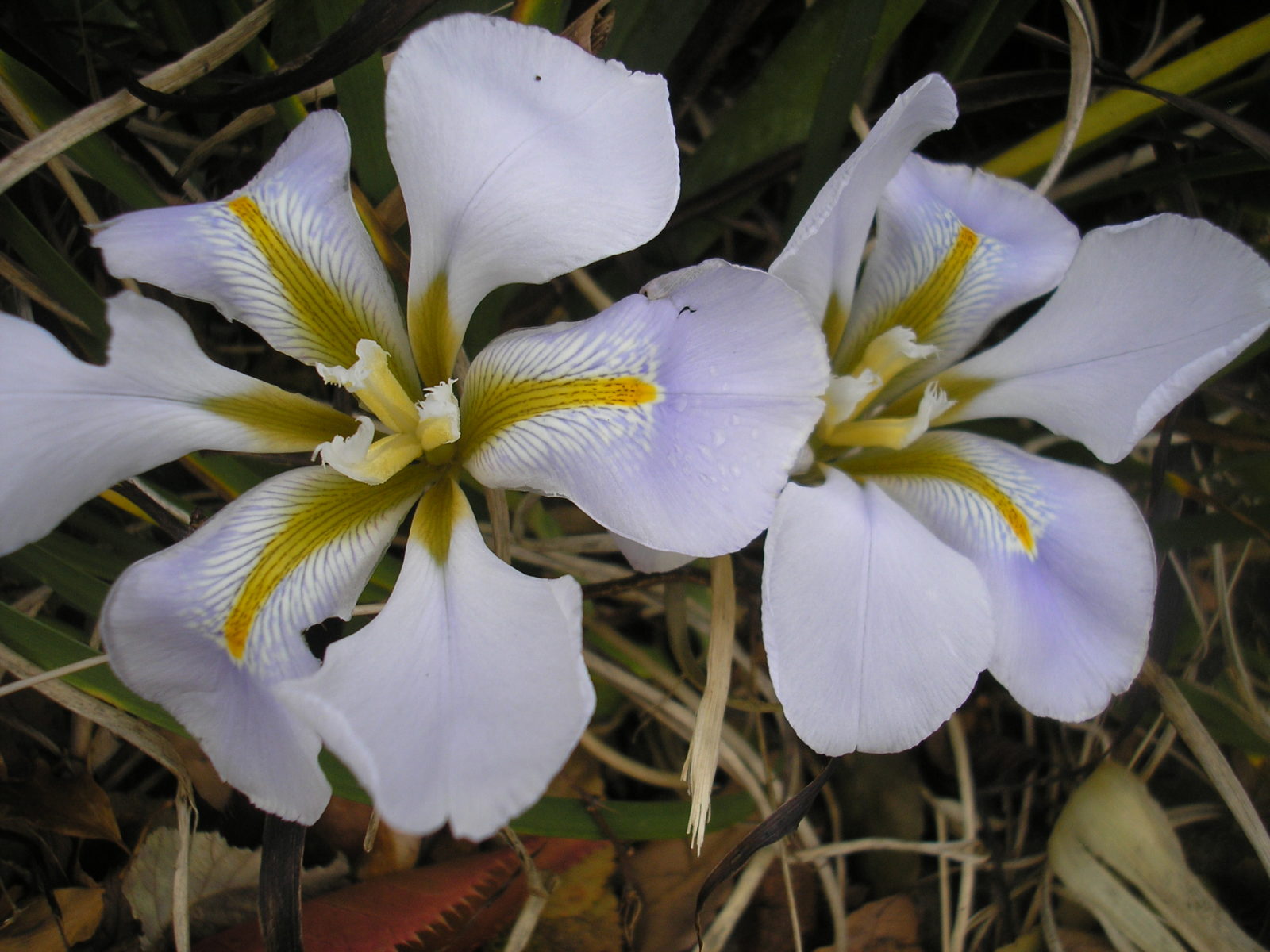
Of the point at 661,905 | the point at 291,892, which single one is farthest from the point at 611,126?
the point at 661,905

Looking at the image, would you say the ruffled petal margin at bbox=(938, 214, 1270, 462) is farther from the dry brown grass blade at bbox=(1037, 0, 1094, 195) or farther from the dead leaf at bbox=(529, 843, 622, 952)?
the dead leaf at bbox=(529, 843, 622, 952)

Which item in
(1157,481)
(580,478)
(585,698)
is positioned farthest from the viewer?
(1157,481)

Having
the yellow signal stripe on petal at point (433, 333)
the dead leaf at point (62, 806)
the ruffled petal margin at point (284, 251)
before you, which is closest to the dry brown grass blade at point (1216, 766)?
the yellow signal stripe on petal at point (433, 333)

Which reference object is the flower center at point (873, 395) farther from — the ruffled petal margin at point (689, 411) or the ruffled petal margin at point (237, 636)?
the ruffled petal margin at point (237, 636)

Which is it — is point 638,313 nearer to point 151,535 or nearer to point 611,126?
point 611,126

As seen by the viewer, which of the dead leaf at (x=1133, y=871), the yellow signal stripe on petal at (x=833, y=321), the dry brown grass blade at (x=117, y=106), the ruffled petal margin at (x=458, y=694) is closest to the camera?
the ruffled petal margin at (x=458, y=694)
